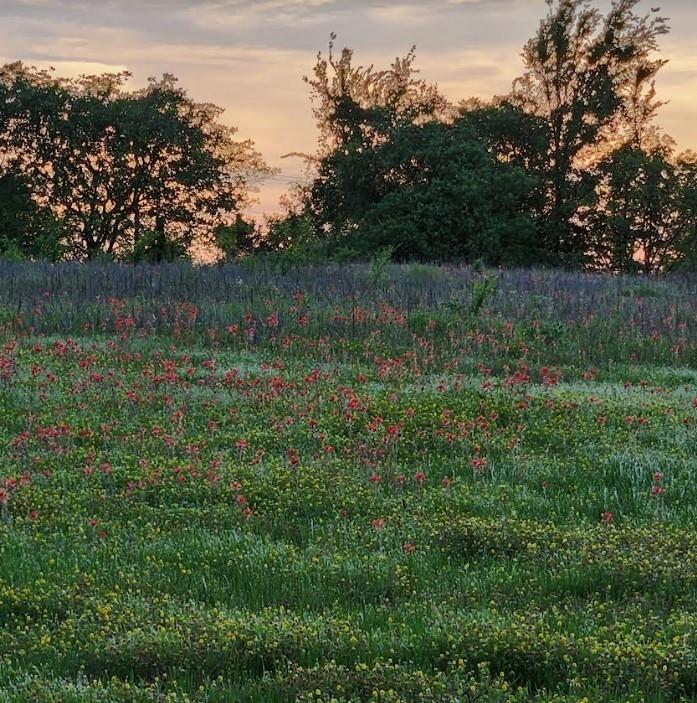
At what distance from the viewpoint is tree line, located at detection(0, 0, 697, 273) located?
33.0m

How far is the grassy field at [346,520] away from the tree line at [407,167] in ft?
66.8

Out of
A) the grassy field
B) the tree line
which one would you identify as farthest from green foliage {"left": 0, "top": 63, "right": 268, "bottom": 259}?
the grassy field

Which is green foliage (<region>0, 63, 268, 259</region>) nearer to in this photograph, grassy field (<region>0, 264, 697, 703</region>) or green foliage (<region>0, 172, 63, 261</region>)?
green foliage (<region>0, 172, 63, 261</region>)

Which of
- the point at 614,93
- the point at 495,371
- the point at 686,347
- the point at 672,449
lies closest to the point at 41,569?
the point at 672,449

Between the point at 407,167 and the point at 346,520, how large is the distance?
2870 cm

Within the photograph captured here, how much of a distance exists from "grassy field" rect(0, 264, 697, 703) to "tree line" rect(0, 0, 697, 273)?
20.4m

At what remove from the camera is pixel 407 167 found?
33.6 meters

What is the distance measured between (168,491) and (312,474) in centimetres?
115

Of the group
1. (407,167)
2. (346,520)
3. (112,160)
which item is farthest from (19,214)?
(346,520)

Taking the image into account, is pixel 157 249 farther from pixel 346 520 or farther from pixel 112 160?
pixel 346 520

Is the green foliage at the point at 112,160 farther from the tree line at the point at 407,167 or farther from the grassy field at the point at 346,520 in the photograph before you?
the grassy field at the point at 346,520

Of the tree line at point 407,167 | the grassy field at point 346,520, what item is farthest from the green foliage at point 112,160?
the grassy field at point 346,520

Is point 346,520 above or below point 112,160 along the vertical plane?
below

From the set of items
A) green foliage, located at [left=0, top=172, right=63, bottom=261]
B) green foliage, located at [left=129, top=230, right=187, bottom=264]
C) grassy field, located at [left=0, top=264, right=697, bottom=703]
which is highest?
green foliage, located at [left=0, top=172, right=63, bottom=261]
